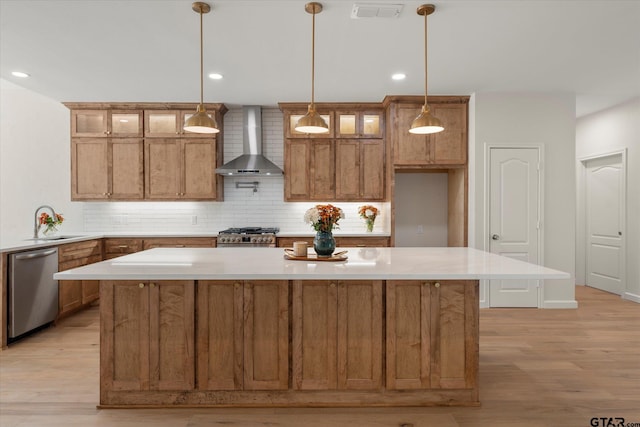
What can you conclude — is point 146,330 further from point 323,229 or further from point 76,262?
point 76,262

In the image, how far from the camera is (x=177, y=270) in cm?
220

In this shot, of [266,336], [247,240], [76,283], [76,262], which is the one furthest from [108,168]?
[266,336]

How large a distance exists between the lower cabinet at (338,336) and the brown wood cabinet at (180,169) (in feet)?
10.9

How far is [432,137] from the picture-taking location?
4.86m

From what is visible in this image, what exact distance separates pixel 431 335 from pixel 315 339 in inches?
30.0

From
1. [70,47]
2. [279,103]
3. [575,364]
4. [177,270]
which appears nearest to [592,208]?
[575,364]

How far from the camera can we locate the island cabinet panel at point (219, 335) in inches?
94.2

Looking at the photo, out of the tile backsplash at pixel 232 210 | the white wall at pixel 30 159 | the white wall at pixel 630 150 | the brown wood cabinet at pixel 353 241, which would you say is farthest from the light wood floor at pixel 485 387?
the white wall at pixel 30 159

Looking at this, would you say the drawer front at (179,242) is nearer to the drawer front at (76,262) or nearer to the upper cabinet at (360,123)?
the drawer front at (76,262)

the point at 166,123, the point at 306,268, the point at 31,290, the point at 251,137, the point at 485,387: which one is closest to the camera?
the point at 306,268

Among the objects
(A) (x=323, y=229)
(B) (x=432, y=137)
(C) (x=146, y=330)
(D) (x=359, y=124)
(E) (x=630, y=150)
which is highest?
(D) (x=359, y=124)

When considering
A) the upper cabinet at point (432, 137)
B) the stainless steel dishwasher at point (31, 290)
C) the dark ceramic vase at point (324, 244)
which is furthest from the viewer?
the upper cabinet at point (432, 137)

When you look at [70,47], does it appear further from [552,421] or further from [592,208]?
[592,208]

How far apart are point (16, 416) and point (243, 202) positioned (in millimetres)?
3695
